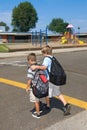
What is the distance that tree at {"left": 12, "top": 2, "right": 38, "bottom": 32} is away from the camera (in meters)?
112

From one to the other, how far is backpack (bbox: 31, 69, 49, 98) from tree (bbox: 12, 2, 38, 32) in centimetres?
10593

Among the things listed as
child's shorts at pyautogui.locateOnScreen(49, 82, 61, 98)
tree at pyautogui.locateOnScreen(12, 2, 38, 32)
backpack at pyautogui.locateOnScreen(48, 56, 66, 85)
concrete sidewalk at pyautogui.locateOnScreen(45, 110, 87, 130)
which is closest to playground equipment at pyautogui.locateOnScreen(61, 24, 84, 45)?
child's shorts at pyautogui.locateOnScreen(49, 82, 61, 98)

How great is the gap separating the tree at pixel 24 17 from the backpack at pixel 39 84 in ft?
348

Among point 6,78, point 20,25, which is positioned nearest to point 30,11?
point 20,25

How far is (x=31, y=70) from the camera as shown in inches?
256

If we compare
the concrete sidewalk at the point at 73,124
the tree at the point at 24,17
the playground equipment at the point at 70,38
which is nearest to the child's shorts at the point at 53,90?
the concrete sidewalk at the point at 73,124

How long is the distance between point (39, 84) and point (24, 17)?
10690cm

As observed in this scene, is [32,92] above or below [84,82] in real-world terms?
above

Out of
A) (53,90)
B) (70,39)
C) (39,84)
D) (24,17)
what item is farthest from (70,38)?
(24,17)

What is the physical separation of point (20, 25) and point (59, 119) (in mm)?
107897

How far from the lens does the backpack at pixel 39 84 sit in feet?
21.0

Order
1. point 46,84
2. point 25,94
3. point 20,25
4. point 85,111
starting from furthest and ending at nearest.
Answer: point 20,25 → point 25,94 → point 85,111 → point 46,84

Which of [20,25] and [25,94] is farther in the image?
[20,25]

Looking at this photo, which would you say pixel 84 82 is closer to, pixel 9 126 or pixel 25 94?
pixel 25 94
